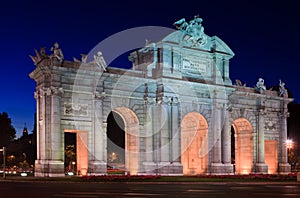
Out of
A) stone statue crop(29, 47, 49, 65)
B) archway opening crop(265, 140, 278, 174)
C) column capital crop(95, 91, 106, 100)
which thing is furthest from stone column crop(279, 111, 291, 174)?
stone statue crop(29, 47, 49, 65)

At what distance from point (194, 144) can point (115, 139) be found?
36811 millimetres

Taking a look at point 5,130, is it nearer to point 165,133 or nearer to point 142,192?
point 165,133

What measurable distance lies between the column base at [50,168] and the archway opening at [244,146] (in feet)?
90.6

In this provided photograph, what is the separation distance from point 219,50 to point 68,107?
21682mm

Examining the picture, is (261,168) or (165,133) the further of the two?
(261,168)

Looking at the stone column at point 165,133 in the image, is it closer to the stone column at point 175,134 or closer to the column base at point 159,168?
the column base at point 159,168

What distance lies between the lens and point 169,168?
163 feet

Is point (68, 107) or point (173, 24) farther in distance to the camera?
point (173, 24)

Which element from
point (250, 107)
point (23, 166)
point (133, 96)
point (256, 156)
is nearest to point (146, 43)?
point (133, 96)

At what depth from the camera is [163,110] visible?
1970 inches

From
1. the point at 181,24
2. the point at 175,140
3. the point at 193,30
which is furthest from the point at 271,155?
the point at 181,24

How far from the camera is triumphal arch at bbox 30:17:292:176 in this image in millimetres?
45188

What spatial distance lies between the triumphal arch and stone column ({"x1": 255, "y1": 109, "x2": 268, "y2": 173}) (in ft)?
0.46

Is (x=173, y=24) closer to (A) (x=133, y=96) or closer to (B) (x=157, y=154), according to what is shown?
(A) (x=133, y=96)
